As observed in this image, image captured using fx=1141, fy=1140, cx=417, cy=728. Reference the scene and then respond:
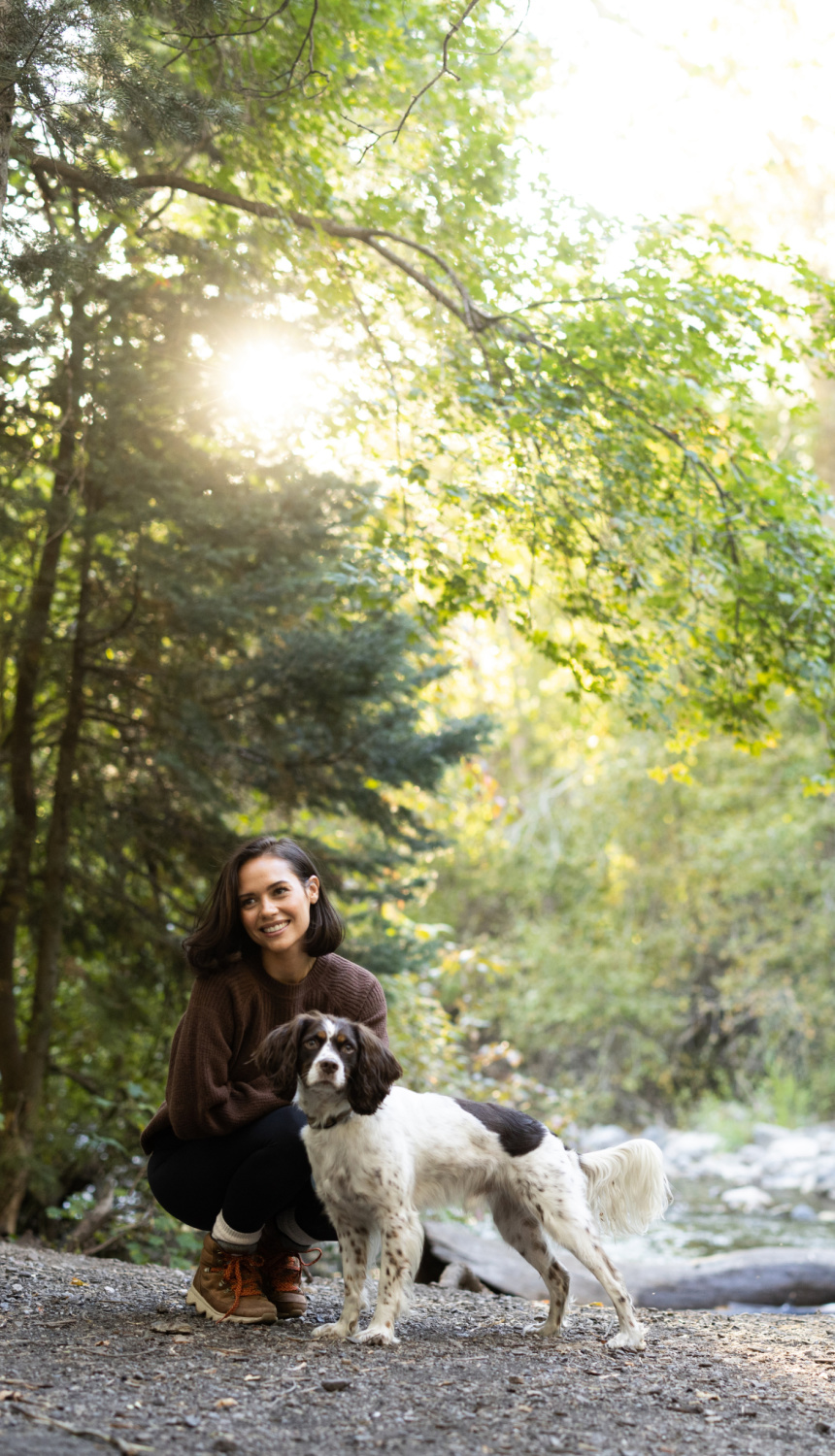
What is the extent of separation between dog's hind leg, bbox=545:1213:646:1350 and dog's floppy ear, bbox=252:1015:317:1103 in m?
0.86

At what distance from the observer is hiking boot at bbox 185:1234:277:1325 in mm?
3252

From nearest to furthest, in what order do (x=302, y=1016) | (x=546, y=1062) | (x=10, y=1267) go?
(x=302, y=1016) → (x=10, y=1267) → (x=546, y=1062)

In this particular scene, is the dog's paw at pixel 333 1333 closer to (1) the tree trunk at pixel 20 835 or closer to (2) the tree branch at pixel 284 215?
(1) the tree trunk at pixel 20 835

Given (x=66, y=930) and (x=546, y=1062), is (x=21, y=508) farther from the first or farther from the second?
(x=546, y=1062)

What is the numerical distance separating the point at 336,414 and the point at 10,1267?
396cm

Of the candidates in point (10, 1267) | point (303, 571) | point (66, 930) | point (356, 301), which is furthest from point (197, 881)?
point (356, 301)

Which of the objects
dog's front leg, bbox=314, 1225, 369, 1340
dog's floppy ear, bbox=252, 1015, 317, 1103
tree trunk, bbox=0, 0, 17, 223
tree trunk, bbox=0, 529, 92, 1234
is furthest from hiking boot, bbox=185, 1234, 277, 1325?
tree trunk, bbox=0, 0, 17, 223

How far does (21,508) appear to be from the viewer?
5285mm

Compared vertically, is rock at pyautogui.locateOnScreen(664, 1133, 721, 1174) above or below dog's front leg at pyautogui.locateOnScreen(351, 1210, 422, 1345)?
below

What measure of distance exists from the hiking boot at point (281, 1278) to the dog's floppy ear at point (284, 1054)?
29.2 inches

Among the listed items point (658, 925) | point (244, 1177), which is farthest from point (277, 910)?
point (658, 925)

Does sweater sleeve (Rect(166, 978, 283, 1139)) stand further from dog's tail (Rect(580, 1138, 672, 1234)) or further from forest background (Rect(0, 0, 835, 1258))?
forest background (Rect(0, 0, 835, 1258))

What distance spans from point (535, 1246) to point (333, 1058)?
1.02 meters

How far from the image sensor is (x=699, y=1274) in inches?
232
